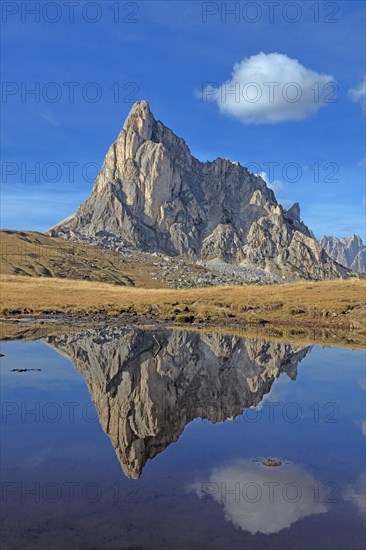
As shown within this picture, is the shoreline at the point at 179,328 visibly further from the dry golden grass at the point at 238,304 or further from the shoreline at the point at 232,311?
the dry golden grass at the point at 238,304

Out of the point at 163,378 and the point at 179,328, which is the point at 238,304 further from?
the point at 163,378

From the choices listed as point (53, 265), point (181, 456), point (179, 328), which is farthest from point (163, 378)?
point (53, 265)

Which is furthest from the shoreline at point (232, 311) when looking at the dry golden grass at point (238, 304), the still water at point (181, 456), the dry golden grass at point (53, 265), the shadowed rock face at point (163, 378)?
the dry golden grass at point (53, 265)

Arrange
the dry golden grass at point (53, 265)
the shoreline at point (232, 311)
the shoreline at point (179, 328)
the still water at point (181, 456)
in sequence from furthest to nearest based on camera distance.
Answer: the dry golden grass at point (53, 265) → the shoreline at point (232, 311) → the shoreline at point (179, 328) → the still water at point (181, 456)

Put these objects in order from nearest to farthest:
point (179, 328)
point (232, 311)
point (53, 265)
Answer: point (179, 328), point (232, 311), point (53, 265)

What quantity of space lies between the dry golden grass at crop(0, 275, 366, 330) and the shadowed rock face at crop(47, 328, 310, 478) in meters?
16.7

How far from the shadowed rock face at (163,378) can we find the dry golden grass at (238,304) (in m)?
16.7

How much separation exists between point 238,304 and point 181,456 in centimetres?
5029

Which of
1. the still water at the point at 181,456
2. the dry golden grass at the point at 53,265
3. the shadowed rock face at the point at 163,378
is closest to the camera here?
the still water at the point at 181,456

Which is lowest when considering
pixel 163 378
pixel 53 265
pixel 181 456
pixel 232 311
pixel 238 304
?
pixel 181 456

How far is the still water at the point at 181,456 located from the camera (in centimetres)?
884

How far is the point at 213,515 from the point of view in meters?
9.45

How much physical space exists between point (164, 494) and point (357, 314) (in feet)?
146

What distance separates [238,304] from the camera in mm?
62531
